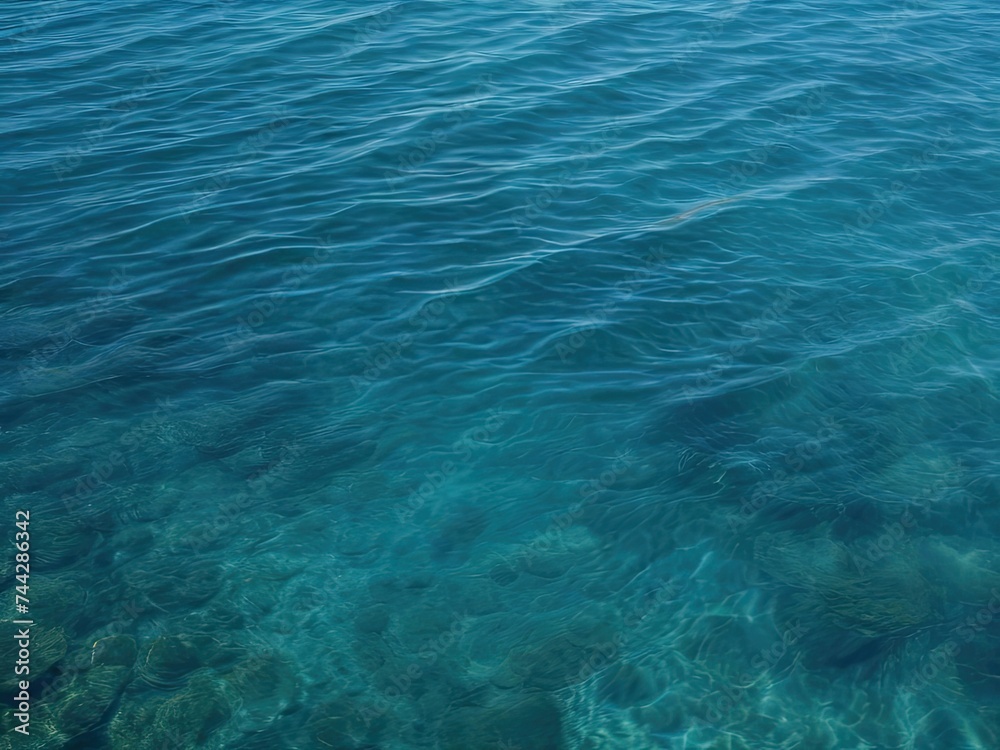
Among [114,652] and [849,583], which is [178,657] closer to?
[114,652]

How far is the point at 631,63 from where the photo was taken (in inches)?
760

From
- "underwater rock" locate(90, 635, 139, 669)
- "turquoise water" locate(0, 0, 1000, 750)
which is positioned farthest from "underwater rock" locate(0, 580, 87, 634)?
"underwater rock" locate(90, 635, 139, 669)

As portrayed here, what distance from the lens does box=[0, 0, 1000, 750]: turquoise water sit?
8.12 metres

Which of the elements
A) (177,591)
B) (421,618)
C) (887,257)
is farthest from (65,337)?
(887,257)

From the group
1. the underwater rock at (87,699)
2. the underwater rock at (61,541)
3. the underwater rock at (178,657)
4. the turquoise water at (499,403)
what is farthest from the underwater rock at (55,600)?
the underwater rock at (178,657)

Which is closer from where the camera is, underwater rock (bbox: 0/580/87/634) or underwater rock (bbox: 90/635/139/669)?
underwater rock (bbox: 90/635/139/669)

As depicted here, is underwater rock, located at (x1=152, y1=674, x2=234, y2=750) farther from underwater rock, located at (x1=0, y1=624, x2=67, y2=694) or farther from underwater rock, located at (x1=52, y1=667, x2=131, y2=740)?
underwater rock, located at (x1=0, y1=624, x2=67, y2=694)

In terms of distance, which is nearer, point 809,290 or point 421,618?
point 421,618

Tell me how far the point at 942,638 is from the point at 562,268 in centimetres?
702

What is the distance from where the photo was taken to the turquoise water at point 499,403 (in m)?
8.12

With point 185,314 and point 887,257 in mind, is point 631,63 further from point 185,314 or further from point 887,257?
point 185,314

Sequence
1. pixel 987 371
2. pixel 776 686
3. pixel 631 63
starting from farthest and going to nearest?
pixel 631 63
pixel 987 371
pixel 776 686

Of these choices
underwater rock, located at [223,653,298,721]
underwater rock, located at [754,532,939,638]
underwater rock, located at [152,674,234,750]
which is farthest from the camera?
underwater rock, located at [754,532,939,638]

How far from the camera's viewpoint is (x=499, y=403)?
1118 cm
